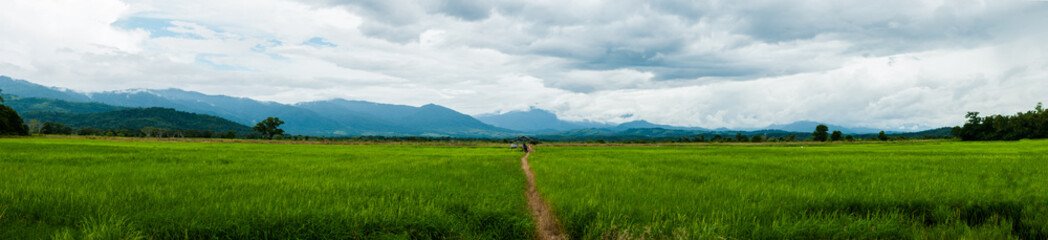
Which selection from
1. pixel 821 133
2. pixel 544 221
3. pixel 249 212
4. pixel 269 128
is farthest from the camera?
pixel 821 133

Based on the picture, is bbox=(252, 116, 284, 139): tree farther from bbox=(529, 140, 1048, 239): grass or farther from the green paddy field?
bbox=(529, 140, 1048, 239): grass

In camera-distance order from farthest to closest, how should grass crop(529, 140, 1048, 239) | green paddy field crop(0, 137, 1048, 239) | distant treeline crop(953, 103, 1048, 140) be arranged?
distant treeline crop(953, 103, 1048, 140)
grass crop(529, 140, 1048, 239)
green paddy field crop(0, 137, 1048, 239)

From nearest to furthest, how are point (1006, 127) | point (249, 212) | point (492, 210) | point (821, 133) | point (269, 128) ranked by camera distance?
point (249, 212) → point (492, 210) → point (1006, 127) → point (269, 128) → point (821, 133)

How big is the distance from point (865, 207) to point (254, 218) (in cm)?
1002

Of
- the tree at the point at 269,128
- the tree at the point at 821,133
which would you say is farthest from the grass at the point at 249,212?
the tree at the point at 821,133

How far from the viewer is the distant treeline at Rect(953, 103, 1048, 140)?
282 ft

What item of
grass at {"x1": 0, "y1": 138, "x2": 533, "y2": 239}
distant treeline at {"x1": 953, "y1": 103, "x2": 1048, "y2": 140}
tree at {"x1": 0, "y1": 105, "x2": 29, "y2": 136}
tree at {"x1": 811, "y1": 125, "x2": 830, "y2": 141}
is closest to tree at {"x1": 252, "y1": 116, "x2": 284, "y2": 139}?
tree at {"x1": 0, "y1": 105, "x2": 29, "y2": 136}

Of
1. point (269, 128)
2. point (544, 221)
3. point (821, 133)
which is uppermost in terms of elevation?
point (269, 128)

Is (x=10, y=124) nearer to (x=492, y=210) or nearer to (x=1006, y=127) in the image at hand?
(x=492, y=210)

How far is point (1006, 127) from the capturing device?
306 feet

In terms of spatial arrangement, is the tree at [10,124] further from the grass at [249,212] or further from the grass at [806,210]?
the grass at [806,210]

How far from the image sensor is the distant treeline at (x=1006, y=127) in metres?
85.9

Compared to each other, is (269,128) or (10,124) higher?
(269,128)

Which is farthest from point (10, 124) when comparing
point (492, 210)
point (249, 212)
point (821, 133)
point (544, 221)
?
point (821, 133)
